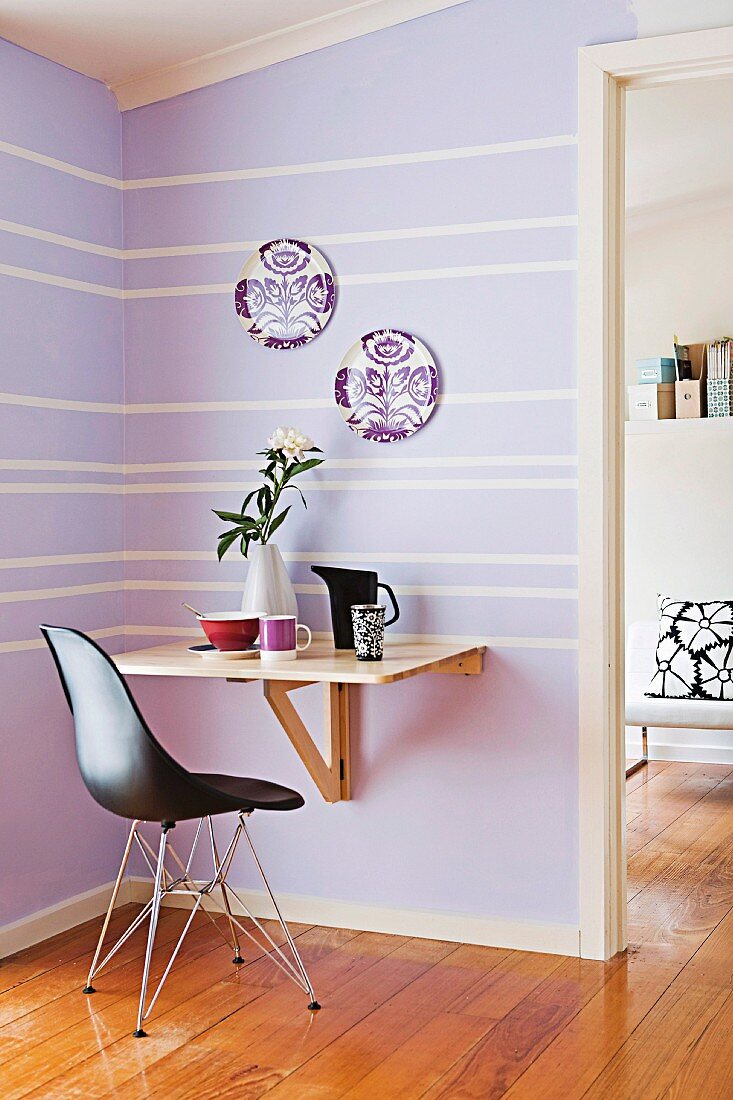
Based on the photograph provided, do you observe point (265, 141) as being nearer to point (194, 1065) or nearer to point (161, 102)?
point (161, 102)

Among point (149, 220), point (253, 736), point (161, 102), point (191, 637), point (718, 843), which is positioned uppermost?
point (161, 102)

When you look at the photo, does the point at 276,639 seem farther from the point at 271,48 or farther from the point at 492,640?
the point at 271,48

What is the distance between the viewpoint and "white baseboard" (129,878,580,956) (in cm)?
315

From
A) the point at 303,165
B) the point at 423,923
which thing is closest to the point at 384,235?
the point at 303,165

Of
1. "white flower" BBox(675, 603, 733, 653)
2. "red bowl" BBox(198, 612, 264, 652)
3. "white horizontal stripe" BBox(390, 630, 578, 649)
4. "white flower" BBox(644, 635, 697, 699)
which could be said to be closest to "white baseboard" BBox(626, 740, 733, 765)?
"white flower" BBox(644, 635, 697, 699)

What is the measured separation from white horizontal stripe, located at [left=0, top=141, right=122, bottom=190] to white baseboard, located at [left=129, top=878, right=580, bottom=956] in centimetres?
208

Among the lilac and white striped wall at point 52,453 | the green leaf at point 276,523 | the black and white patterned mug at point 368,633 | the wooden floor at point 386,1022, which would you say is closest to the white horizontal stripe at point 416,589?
the lilac and white striped wall at point 52,453

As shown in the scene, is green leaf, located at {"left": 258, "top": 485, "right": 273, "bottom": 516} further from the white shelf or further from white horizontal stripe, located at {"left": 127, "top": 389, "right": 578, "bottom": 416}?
the white shelf

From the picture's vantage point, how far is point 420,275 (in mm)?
3260

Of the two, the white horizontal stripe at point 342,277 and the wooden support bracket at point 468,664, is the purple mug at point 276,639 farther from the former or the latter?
the white horizontal stripe at point 342,277

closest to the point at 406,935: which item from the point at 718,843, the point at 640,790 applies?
the point at 718,843

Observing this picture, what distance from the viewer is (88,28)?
315cm

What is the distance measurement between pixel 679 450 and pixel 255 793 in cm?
352

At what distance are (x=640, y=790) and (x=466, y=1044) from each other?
265 centimetres
